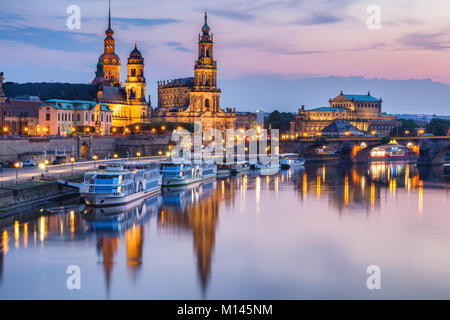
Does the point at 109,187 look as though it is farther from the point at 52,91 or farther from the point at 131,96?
the point at 131,96

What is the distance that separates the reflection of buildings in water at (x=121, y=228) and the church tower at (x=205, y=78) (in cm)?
7464

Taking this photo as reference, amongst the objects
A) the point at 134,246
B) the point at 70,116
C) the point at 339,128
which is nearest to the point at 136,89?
the point at 70,116

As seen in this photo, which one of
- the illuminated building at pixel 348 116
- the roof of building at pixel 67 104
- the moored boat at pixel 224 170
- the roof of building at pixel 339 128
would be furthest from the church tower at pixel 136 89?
the illuminated building at pixel 348 116

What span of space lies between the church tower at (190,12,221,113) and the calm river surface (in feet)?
235

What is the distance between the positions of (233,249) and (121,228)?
24.3 ft

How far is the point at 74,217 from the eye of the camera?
→ 118 ft

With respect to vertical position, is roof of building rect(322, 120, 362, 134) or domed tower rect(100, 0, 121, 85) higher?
domed tower rect(100, 0, 121, 85)

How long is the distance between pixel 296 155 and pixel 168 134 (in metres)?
21.0

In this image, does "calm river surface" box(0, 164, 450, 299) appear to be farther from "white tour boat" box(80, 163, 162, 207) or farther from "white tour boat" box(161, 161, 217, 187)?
"white tour boat" box(161, 161, 217, 187)

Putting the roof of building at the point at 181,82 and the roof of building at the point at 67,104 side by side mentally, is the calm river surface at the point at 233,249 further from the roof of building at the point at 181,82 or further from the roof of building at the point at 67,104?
the roof of building at the point at 181,82

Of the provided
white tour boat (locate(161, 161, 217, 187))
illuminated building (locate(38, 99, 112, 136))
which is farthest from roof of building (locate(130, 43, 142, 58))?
white tour boat (locate(161, 161, 217, 187))

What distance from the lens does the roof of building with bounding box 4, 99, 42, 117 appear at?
7938 cm
